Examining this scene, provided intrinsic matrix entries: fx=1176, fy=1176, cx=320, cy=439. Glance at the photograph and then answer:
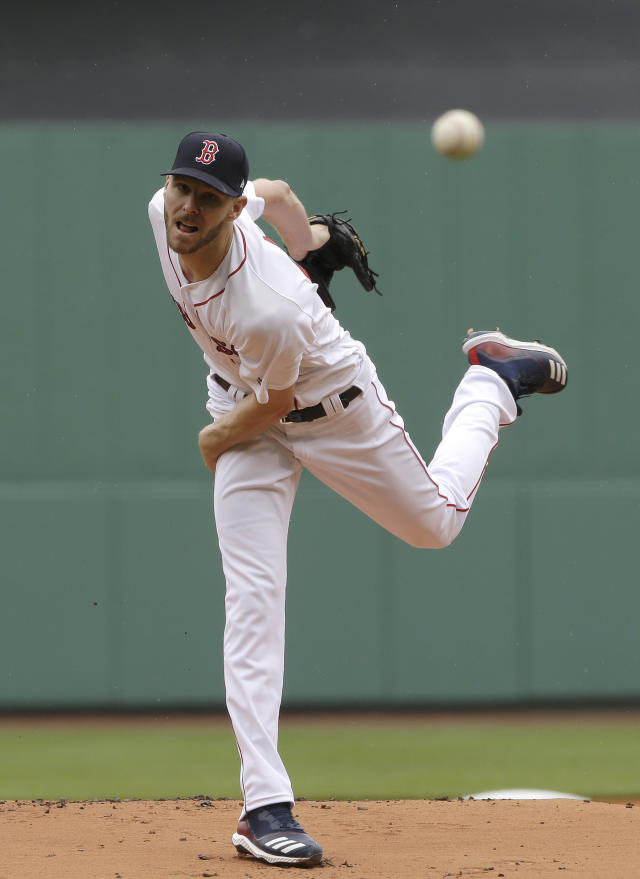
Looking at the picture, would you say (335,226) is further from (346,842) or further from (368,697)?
(368,697)

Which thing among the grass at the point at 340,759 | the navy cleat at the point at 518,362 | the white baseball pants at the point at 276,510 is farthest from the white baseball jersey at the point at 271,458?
the grass at the point at 340,759

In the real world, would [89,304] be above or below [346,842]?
above

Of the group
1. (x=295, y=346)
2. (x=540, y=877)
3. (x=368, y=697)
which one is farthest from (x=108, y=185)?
(x=540, y=877)

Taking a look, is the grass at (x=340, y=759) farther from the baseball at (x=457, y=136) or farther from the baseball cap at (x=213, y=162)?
the baseball at (x=457, y=136)

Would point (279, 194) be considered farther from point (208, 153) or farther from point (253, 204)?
point (208, 153)

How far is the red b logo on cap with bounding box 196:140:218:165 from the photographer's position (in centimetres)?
210

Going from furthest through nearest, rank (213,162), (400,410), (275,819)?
(400,410) → (275,819) → (213,162)

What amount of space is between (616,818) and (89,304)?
8.97 ft

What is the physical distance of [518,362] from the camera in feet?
10.2

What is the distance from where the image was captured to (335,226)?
9.72ft

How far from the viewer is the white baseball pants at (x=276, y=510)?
2.39 m

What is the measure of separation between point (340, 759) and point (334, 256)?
171cm

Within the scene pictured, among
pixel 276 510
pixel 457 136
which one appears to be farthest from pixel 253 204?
pixel 457 136

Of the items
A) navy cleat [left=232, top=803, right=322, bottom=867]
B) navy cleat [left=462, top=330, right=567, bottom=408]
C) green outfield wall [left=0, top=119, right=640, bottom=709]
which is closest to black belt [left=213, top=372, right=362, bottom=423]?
navy cleat [left=462, top=330, right=567, bottom=408]
